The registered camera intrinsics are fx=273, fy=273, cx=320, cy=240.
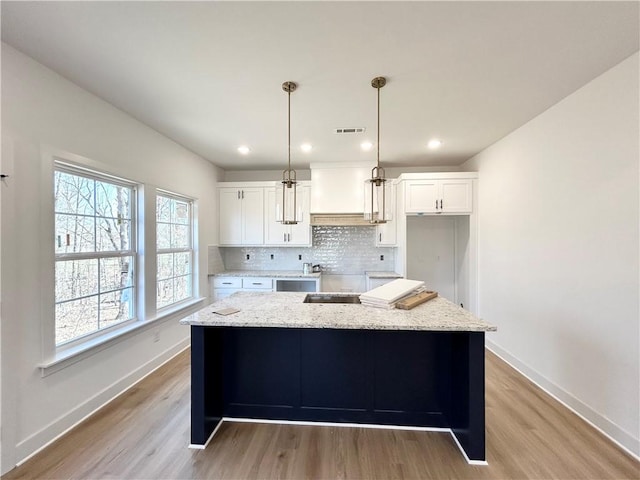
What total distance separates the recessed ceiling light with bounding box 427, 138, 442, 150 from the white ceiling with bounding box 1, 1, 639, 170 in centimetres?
50

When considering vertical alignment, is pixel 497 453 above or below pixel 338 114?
below

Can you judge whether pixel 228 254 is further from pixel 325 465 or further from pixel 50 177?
pixel 325 465

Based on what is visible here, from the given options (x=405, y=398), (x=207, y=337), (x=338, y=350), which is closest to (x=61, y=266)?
(x=207, y=337)

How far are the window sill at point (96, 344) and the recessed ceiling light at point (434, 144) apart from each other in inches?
147

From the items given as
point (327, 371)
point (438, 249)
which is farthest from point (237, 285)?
point (438, 249)

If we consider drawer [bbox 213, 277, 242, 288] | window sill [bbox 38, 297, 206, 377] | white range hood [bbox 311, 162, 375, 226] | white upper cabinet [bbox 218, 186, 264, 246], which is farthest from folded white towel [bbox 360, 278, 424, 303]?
white upper cabinet [bbox 218, 186, 264, 246]

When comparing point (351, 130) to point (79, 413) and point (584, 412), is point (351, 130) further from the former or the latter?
point (79, 413)

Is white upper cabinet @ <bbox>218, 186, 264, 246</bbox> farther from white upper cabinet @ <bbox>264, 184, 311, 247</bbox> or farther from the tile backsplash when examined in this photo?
the tile backsplash

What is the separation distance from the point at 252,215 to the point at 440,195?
2.89m

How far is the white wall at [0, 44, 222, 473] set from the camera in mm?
1669

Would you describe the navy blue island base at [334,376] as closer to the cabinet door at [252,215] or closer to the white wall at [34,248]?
the white wall at [34,248]

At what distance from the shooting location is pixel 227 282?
4215 mm

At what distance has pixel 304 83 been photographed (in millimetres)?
2102

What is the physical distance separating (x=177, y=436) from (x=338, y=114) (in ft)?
9.70
